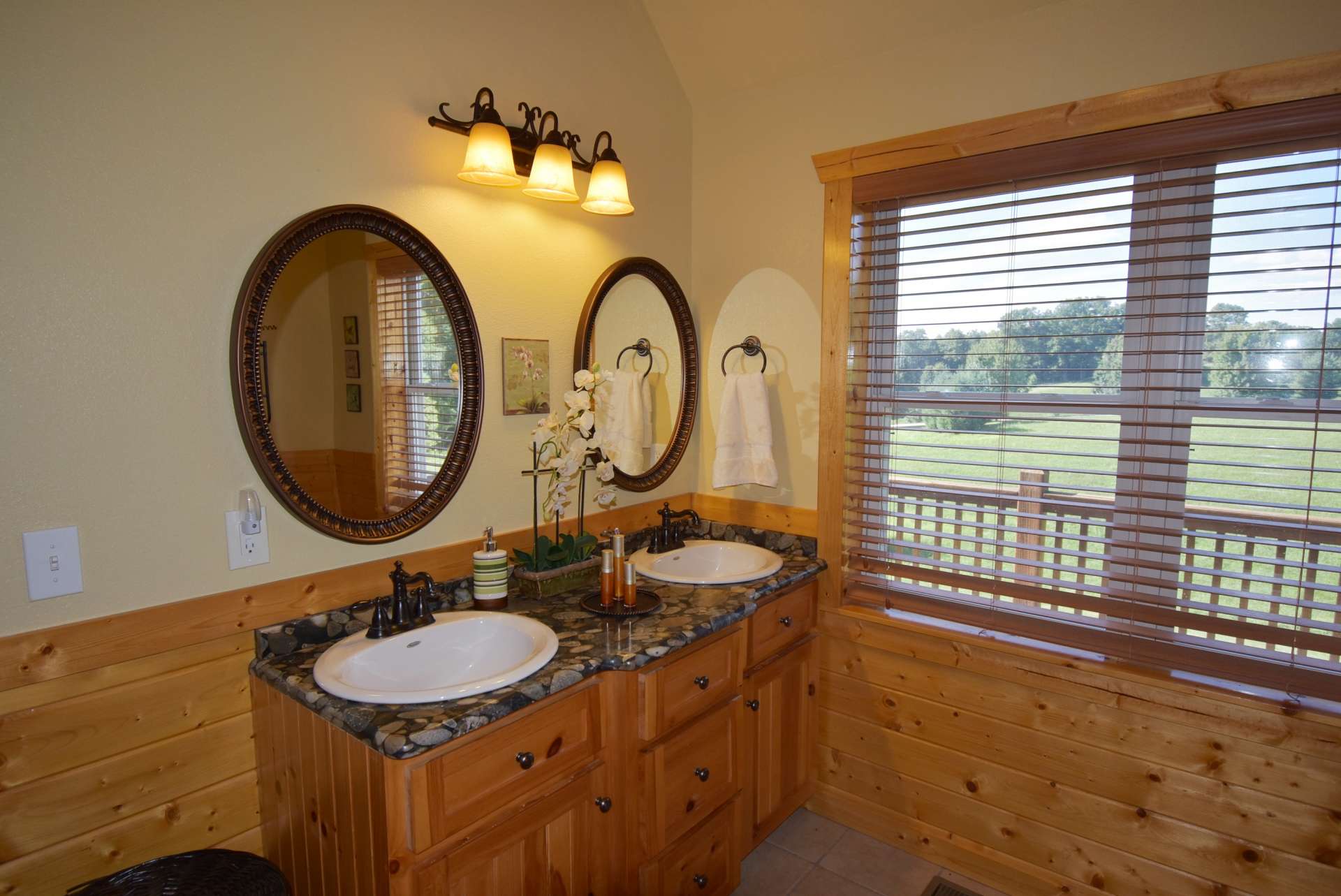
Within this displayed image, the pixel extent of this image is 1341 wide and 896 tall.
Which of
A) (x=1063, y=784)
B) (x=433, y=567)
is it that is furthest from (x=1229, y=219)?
(x=433, y=567)

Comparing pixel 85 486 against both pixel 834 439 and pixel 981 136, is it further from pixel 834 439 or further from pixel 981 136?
pixel 981 136

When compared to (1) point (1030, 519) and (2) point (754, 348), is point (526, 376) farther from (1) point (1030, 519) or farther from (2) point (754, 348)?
(1) point (1030, 519)

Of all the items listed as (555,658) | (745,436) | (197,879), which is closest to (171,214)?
(555,658)

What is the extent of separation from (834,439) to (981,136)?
40.6 inches

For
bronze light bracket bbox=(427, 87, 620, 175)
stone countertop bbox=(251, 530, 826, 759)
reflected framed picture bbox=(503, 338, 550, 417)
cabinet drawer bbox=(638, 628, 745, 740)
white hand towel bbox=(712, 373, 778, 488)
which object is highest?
bronze light bracket bbox=(427, 87, 620, 175)

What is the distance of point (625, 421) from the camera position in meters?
2.47

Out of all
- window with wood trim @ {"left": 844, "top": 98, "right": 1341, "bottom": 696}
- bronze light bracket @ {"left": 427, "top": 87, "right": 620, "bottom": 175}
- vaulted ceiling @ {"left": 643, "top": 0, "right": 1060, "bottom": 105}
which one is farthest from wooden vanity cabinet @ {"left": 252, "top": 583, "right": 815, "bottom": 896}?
vaulted ceiling @ {"left": 643, "top": 0, "right": 1060, "bottom": 105}

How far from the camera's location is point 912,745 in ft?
7.59

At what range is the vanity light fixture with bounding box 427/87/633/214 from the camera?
178 centimetres

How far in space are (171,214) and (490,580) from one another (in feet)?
3.57

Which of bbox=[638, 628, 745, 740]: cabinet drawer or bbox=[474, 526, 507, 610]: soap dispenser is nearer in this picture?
bbox=[638, 628, 745, 740]: cabinet drawer

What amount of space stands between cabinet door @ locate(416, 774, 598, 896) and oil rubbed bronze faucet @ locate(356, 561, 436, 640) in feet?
1.68

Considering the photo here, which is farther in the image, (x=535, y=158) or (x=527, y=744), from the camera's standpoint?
(x=535, y=158)

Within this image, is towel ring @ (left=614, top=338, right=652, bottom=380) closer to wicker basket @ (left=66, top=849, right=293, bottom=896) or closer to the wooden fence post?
the wooden fence post
